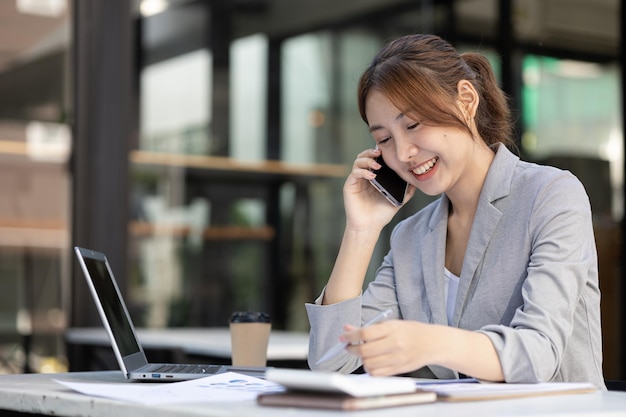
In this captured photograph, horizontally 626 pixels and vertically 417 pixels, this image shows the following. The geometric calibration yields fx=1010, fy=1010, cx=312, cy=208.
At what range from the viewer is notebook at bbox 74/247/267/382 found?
5.92 feet

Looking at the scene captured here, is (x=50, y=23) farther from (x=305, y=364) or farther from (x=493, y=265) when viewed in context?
(x=493, y=265)

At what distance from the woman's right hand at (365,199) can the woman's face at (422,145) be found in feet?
0.42

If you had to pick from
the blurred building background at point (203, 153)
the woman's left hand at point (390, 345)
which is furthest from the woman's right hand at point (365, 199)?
the blurred building background at point (203, 153)

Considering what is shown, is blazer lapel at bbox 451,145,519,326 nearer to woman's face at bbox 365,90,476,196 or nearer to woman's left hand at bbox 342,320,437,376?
woman's face at bbox 365,90,476,196

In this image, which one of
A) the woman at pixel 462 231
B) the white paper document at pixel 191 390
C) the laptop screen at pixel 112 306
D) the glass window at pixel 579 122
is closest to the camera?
the white paper document at pixel 191 390

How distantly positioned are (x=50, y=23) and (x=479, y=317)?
16.5 ft

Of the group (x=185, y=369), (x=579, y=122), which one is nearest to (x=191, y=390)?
(x=185, y=369)

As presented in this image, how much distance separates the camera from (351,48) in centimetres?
642

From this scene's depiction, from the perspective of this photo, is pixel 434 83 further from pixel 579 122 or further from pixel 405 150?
pixel 579 122

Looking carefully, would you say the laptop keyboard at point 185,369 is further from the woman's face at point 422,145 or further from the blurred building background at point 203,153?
the blurred building background at point 203,153

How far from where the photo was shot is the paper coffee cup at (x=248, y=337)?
7.38ft

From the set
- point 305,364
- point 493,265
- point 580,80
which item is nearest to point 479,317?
point 493,265

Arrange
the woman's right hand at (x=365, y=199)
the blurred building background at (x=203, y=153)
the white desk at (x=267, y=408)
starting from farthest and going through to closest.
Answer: the blurred building background at (x=203, y=153)
the woman's right hand at (x=365, y=199)
the white desk at (x=267, y=408)

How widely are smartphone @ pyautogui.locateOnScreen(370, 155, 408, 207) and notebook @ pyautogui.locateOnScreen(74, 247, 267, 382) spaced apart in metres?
0.48
